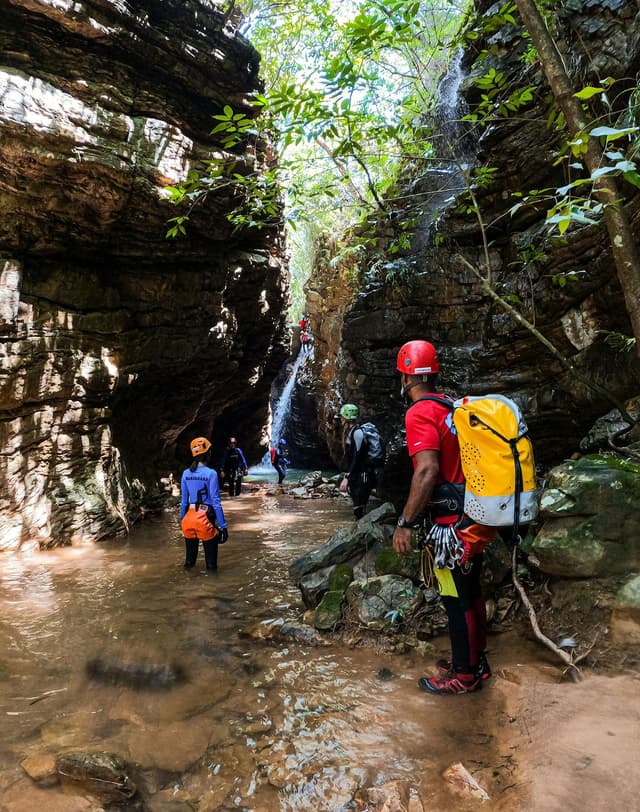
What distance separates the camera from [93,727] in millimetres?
2971

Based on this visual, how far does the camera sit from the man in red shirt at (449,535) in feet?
10.0

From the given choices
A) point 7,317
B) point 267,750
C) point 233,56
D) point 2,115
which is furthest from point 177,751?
point 233,56

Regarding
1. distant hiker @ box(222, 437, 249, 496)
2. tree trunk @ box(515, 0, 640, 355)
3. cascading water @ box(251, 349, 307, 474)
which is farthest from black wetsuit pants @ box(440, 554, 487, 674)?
cascading water @ box(251, 349, 307, 474)

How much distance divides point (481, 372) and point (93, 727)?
744 centimetres

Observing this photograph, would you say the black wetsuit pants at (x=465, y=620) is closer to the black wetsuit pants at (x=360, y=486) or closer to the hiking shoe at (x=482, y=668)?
the hiking shoe at (x=482, y=668)

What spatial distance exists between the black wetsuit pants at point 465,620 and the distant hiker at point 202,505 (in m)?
3.81

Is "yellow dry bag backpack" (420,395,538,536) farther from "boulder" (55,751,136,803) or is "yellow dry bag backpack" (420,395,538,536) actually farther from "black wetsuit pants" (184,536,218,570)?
"black wetsuit pants" (184,536,218,570)

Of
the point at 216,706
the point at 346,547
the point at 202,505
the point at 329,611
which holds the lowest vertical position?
the point at 216,706

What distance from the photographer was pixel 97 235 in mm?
8539

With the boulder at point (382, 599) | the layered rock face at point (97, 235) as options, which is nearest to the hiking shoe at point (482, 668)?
the boulder at point (382, 599)

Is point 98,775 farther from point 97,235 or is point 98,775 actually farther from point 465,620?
point 97,235

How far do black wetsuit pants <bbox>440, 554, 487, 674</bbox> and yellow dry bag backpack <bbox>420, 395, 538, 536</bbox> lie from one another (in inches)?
17.4

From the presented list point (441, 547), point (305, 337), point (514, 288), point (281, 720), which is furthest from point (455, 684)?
point (305, 337)

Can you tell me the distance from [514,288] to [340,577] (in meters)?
5.58
